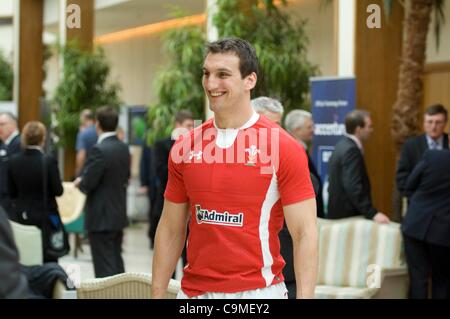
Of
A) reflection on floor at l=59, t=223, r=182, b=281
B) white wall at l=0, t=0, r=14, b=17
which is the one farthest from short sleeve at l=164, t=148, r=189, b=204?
white wall at l=0, t=0, r=14, b=17

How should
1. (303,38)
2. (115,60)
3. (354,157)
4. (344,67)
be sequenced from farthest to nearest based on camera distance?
(115,60), (303,38), (344,67), (354,157)

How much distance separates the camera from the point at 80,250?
1249 centimetres

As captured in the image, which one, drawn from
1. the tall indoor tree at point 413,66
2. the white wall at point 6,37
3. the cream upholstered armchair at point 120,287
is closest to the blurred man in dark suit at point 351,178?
the tall indoor tree at point 413,66

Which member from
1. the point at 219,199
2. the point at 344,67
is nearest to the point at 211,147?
the point at 219,199

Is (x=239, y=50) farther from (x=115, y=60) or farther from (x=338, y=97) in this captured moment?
(x=115, y=60)

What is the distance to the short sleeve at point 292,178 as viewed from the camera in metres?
3.01

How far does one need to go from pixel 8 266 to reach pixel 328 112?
7397mm

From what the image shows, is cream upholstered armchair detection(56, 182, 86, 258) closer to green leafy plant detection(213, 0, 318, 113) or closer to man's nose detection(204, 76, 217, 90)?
green leafy plant detection(213, 0, 318, 113)

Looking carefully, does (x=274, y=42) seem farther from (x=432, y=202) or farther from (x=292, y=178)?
(x=292, y=178)

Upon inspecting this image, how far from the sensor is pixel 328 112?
9203 mm

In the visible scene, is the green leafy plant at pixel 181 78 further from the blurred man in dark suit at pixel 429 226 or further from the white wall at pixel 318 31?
the blurred man in dark suit at pixel 429 226

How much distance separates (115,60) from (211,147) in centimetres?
1766

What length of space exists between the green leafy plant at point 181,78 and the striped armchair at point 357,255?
462 centimetres

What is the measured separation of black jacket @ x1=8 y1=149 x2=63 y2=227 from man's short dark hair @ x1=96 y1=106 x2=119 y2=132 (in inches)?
18.7
